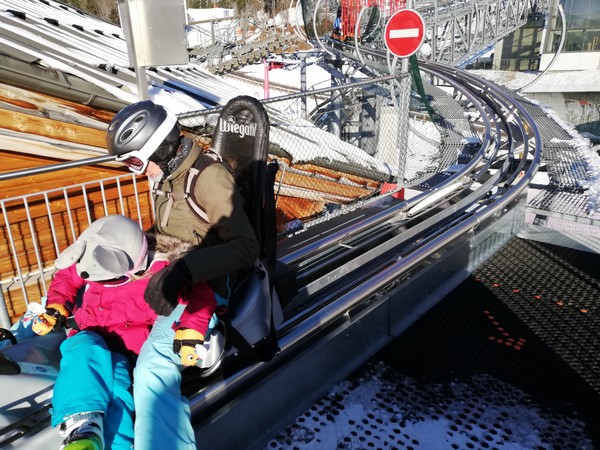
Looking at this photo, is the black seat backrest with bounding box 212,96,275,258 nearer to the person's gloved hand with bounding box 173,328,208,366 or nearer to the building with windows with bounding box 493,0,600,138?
the person's gloved hand with bounding box 173,328,208,366

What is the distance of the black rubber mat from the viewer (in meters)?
2.46

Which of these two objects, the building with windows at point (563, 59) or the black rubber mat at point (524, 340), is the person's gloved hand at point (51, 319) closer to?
the black rubber mat at point (524, 340)

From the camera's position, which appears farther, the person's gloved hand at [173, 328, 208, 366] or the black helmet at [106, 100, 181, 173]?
the black helmet at [106, 100, 181, 173]

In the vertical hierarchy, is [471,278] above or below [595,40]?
below

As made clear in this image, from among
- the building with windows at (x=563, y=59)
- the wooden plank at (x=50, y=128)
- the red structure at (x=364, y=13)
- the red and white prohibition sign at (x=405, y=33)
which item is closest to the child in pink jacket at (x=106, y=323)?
the wooden plank at (x=50, y=128)

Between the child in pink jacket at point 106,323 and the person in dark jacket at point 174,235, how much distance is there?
75mm

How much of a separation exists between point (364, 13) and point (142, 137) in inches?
516

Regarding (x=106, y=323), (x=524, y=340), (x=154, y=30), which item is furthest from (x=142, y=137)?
(x=524, y=340)

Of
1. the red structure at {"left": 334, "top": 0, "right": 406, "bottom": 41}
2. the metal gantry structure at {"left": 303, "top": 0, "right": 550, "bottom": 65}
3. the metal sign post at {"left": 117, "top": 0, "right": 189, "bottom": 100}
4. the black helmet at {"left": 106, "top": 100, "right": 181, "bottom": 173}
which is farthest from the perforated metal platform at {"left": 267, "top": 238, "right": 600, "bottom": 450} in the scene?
the red structure at {"left": 334, "top": 0, "right": 406, "bottom": 41}

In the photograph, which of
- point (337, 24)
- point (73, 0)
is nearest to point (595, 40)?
point (337, 24)

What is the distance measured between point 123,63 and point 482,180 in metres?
5.09

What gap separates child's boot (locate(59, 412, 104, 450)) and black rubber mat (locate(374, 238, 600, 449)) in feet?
5.31

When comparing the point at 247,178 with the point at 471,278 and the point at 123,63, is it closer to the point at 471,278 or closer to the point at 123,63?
the point at 471,278

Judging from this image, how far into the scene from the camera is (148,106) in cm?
208
